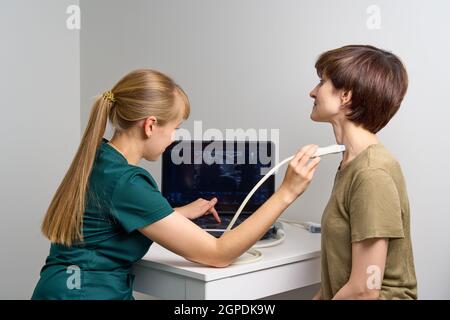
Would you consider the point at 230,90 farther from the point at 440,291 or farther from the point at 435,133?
the point at 440,291

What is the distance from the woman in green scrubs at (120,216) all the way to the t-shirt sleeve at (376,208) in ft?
0.44

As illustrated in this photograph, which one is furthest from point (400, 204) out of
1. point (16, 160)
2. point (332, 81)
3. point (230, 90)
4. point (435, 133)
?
point (16, 160)

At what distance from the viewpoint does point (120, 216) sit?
133 cm

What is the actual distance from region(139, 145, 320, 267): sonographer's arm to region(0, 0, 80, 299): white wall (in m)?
1.42

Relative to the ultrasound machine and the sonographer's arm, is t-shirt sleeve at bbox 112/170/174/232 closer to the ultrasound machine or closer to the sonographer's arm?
the sonographer's arm

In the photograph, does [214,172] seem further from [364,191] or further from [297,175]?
[364,191]

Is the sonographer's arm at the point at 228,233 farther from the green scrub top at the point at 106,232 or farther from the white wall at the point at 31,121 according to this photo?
the white wall at the point at 31,121

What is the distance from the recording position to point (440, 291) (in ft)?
5.67

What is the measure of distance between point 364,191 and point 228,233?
33cm

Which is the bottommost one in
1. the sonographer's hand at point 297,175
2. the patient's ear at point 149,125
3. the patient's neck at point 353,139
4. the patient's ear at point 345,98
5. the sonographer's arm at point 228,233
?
the sonographer's arm at point 228,233

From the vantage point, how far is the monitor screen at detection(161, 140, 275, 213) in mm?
1867

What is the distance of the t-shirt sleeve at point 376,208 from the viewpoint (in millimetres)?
1253

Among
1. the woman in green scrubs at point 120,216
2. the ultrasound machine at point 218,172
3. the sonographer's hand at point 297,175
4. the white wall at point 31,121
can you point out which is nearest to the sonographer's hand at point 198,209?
the ultrasound machine at point 218,172

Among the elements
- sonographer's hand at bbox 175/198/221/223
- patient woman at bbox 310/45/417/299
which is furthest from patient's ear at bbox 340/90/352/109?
sonographer's hand at bbox 175/198/221/223
